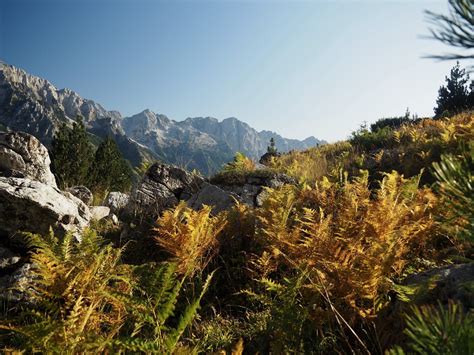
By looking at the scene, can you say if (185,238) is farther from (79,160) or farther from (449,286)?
(79,160)

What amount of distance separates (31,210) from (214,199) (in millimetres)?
2847

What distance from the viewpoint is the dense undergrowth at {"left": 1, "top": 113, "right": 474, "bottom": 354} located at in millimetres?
1462

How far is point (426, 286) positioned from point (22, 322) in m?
3.15

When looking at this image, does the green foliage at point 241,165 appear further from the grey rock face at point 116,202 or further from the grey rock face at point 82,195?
the grey rock face at point 82,195

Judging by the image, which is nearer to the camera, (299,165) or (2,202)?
(2,202)

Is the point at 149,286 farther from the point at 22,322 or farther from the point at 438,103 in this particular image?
the point at 438,103

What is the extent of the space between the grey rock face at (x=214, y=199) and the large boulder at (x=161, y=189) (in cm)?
61

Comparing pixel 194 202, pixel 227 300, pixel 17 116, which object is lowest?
pixel 227 300

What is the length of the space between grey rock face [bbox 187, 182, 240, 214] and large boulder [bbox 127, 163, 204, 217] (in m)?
0.61

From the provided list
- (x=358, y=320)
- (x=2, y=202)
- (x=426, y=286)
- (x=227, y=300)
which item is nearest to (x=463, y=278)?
(x=426, y=286)

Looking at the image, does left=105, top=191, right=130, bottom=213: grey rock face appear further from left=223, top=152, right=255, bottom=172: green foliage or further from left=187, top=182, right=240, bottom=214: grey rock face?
left=223, top=152, right=255, bottom=172: green foliage

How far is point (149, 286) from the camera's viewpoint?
1604mm

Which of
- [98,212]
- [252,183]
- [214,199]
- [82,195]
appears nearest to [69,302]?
[214,199]

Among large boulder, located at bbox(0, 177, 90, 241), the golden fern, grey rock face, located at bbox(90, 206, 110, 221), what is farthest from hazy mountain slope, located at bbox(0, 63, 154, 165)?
the golden fern
